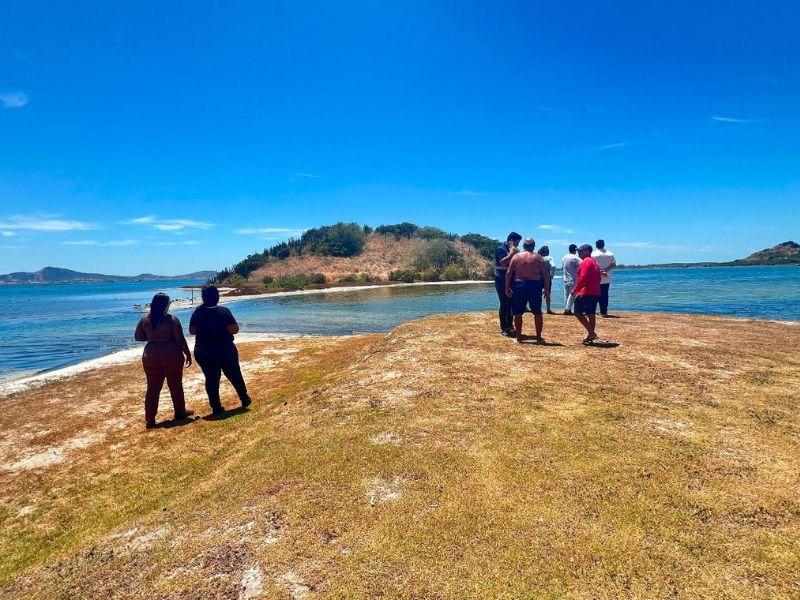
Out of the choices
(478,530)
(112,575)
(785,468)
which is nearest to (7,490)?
(112,575)

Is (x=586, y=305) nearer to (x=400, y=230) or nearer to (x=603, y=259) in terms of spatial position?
(x=603, y=259)

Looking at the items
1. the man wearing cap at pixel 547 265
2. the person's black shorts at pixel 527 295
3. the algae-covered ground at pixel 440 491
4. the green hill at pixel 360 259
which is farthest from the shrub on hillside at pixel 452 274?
the algae-covered ground at pixel 440 491

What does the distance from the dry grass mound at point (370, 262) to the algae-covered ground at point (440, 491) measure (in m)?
79.5

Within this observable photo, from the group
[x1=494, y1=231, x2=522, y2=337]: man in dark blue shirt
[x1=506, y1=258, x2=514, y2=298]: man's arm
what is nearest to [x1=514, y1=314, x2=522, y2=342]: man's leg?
[x1=506, y1=258, x2=514, y2=298]: man's arm

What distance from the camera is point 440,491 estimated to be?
358 centimetres

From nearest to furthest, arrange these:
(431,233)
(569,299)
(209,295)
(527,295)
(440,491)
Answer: (440,491)
(209,295)
(527,295)
(569,299)
(431,233)

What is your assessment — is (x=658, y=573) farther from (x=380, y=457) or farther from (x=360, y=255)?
(x=360, y=255)

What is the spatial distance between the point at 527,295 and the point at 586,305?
4.55ft

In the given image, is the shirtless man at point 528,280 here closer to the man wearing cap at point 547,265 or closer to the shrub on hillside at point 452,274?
the man wearing cap at point 547,265

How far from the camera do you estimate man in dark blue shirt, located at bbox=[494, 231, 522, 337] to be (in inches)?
412

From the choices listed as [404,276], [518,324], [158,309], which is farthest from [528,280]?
[404,276]

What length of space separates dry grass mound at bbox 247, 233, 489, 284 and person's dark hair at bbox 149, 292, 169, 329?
78.3m

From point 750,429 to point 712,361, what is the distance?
354cm

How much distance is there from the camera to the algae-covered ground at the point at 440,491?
2.69 m
